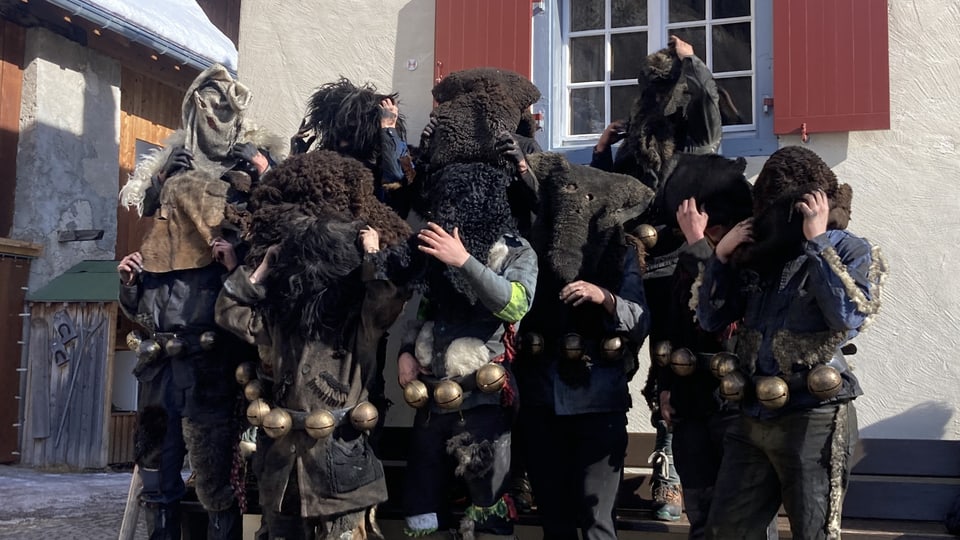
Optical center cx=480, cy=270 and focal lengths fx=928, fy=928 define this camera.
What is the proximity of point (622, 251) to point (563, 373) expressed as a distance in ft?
1.95

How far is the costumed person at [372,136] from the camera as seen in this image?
464cm

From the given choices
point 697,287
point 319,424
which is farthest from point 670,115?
point 319,424

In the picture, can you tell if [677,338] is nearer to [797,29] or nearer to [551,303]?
[551,303]

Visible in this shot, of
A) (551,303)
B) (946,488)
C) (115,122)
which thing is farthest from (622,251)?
(115,122)

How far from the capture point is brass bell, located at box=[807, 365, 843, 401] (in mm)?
3244

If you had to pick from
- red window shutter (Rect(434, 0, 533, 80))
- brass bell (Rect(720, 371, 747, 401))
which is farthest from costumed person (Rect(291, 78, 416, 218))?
brass bell (Rect(720, 371, 747, 401))

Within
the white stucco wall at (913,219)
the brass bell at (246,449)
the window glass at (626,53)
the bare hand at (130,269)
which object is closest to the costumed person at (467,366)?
the brass bell at (246,449)

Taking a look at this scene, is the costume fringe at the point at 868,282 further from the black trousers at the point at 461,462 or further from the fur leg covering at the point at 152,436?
the fur leg covering at the point at 152,436

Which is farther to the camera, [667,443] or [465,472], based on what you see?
[667,443]

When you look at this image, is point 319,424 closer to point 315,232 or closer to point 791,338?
point 315,232

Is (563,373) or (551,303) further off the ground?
(551,303)

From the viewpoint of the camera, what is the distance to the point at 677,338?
13.3 feet

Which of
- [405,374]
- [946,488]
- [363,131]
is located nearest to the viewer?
[405,374]

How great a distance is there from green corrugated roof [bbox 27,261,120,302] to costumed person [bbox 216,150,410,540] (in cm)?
620
